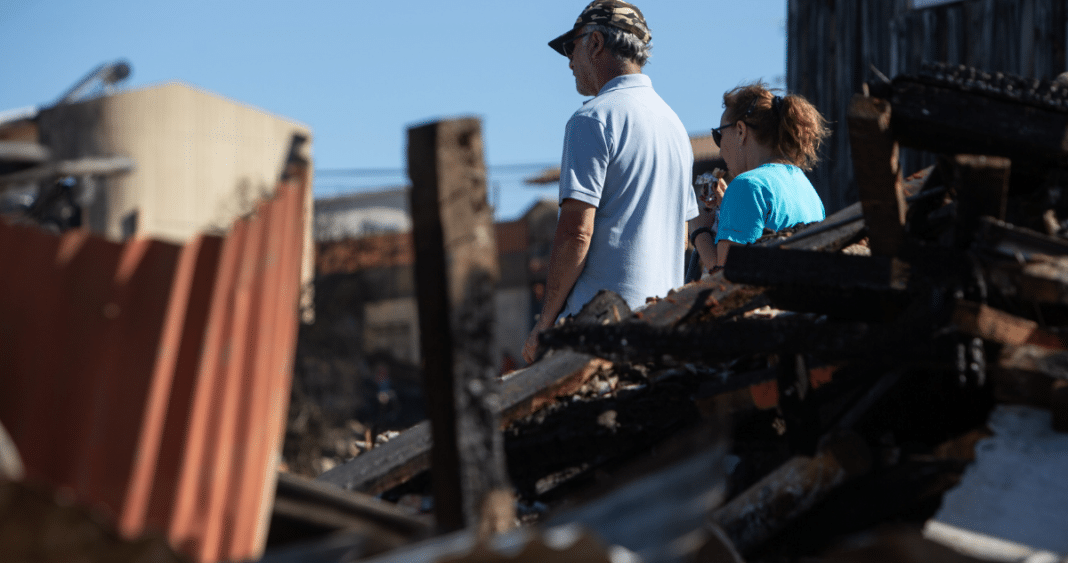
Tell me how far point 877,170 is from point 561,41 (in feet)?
6.44

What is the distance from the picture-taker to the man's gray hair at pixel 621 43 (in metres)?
3.80

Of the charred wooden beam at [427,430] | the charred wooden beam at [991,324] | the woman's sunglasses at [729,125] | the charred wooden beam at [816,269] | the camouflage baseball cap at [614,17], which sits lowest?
the charred wooden beam at [427,430]

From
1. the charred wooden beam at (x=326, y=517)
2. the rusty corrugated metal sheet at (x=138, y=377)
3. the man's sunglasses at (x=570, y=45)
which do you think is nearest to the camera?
the rusty corrugated metal sheet at (x=138, y=377)

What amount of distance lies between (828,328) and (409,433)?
155 cm

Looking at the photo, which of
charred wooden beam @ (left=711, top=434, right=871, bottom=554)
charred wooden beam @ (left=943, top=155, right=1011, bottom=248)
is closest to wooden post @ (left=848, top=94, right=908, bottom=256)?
charred wooden beam @ (left=943, top=155, right=1011, bottom=248)

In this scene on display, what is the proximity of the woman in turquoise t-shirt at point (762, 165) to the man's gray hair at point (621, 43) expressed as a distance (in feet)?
1.73

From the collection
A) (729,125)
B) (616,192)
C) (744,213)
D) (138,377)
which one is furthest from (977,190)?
(138,377)

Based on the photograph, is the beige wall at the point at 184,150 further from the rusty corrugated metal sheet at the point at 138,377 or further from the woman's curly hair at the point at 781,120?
the rusty corrugated metal sheet at the point at 138,377

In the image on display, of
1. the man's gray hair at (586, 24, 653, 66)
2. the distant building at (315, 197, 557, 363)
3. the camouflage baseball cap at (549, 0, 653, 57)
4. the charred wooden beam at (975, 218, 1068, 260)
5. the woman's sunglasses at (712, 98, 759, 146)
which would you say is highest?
the camouflage baseball cap at (549, 0, 653, 57)

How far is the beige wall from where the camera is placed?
21500 mm

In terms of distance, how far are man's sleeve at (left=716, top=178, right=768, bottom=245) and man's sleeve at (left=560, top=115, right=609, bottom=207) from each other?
55 centimetres

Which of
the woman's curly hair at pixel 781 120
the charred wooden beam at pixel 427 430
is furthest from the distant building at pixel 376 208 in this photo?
the charred wooden beam at pixel 427 430

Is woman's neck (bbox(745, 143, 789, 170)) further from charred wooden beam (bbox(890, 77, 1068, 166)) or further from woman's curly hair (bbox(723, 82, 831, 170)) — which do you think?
charred wooden beam (bbox(890, 77, 1068, 166))

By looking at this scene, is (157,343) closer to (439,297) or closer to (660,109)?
(439,297)
